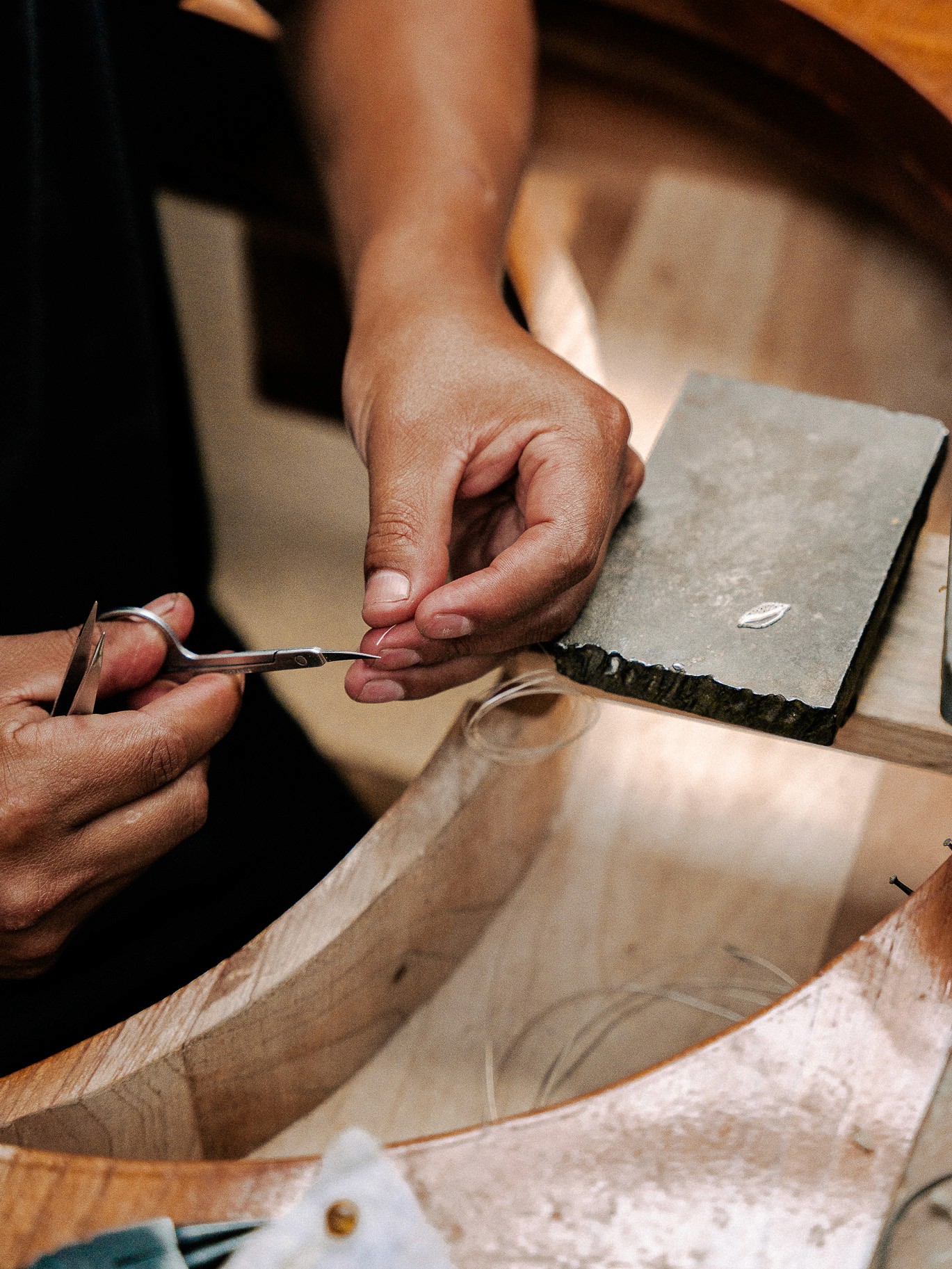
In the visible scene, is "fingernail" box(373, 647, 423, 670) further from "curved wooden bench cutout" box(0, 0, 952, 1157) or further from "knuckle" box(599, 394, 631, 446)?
"knuckle" box(599, 394, 631, 446)

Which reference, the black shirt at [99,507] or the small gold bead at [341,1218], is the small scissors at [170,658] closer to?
the black shirt at [99,507]

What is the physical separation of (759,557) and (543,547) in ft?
0.58

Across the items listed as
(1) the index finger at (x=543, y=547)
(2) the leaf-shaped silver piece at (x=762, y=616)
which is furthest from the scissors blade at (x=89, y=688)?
(2) the leaf-shaped silver piece at (x=762, y=616)

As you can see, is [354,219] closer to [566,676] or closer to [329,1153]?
[566,676]

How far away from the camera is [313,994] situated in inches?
25.5

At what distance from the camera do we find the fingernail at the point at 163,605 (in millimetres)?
758

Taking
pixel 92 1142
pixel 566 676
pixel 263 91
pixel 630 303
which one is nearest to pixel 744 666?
pixel 566 676

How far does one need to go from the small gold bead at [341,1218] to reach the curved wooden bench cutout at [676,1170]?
0.02 metres

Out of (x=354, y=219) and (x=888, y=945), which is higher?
(x=354, y=219)

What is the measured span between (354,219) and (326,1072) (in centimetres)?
73

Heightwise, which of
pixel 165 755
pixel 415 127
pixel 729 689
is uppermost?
pixel 415 127

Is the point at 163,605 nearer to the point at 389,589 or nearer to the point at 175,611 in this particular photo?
the point at 175,611

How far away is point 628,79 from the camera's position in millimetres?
1334

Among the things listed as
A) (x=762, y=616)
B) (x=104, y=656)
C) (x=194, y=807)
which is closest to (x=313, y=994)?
(x=194, y=807)
